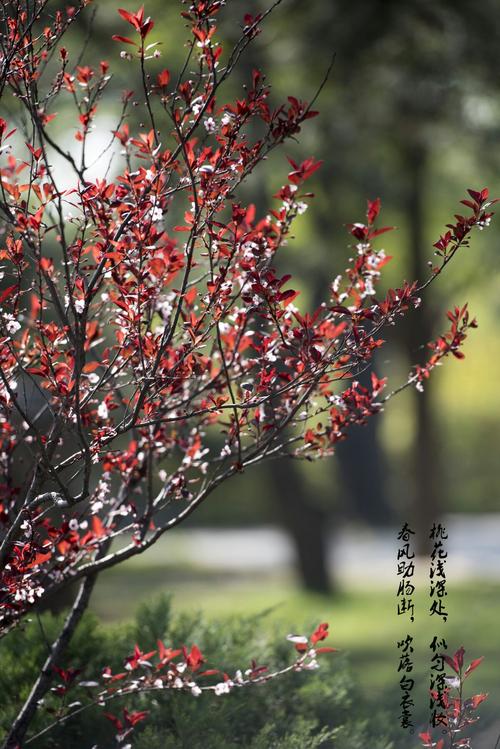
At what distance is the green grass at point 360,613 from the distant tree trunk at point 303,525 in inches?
10.2

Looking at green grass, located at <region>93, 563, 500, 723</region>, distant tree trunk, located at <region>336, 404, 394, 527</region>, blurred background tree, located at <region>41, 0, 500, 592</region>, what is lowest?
green grass, located at <region>93, 563, 500, 723</region>

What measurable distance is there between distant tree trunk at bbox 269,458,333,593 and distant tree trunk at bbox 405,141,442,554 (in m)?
1.48

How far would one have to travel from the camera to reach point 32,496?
3262mm

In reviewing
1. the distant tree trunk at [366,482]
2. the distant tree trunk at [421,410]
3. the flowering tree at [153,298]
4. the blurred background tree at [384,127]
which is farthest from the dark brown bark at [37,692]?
the distant tree trunk at [366,482]

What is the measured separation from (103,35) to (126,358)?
6982 mm

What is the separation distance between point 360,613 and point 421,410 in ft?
10.5

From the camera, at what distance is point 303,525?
11.7m

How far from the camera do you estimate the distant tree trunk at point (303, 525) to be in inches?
449

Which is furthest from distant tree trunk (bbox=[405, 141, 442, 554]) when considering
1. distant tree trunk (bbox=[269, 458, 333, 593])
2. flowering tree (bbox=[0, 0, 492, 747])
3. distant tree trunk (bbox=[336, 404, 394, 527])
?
flowering tree (bbox=[0, 0, 492, 747])

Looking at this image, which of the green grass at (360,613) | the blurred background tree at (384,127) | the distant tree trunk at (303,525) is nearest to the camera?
the green grass at (360,613)

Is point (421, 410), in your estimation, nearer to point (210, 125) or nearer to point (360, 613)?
point (360, 613)

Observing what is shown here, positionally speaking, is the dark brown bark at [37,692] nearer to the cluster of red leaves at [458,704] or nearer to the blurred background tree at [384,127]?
the cluster of red leaves at [458,704]

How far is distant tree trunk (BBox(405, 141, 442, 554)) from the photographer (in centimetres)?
1234

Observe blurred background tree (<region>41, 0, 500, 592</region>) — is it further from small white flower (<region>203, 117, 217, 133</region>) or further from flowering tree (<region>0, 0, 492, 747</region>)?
small white flower (<region>203, 117, 217, 133</region>)
